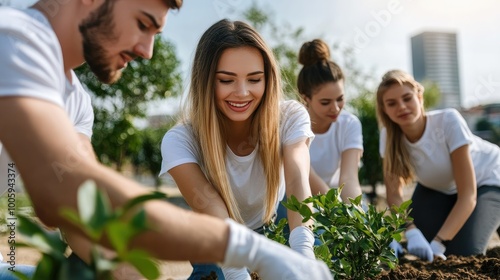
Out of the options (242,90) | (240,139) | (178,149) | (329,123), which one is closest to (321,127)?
(329,123)

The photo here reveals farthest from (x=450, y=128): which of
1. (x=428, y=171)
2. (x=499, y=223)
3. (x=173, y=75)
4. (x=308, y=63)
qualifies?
(x=173, y=75)

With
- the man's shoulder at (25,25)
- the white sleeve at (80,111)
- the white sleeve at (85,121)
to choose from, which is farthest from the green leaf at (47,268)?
the white sleeve at (85,121)

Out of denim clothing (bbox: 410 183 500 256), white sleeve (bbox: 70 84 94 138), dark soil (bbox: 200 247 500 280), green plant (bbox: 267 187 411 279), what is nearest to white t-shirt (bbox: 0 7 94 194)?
white sleeve (bbox: 70 84 94 138)

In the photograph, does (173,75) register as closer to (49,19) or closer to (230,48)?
(230,48)

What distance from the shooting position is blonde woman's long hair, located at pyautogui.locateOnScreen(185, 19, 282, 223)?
256 centimetres

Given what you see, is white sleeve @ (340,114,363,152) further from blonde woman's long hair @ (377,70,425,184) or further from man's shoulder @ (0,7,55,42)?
man's shoulder @ (0,7,55,42)

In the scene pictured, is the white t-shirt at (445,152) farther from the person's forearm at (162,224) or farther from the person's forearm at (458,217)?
the person's forearm at (162,224)

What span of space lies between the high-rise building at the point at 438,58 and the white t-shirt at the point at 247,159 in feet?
563

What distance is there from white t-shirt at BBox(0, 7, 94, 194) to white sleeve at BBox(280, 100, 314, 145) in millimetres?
1399

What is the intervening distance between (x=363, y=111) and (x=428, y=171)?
6.85 metres

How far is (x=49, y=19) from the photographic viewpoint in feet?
4.63

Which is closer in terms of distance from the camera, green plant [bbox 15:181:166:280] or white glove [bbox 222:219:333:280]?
green plant [bbox 15:181:166:280]

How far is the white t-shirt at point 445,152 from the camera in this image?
12.6 ft

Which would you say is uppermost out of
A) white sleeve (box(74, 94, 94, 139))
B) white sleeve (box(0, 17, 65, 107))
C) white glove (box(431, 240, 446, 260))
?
white sleeve (box(0, 17, 65, 107))
